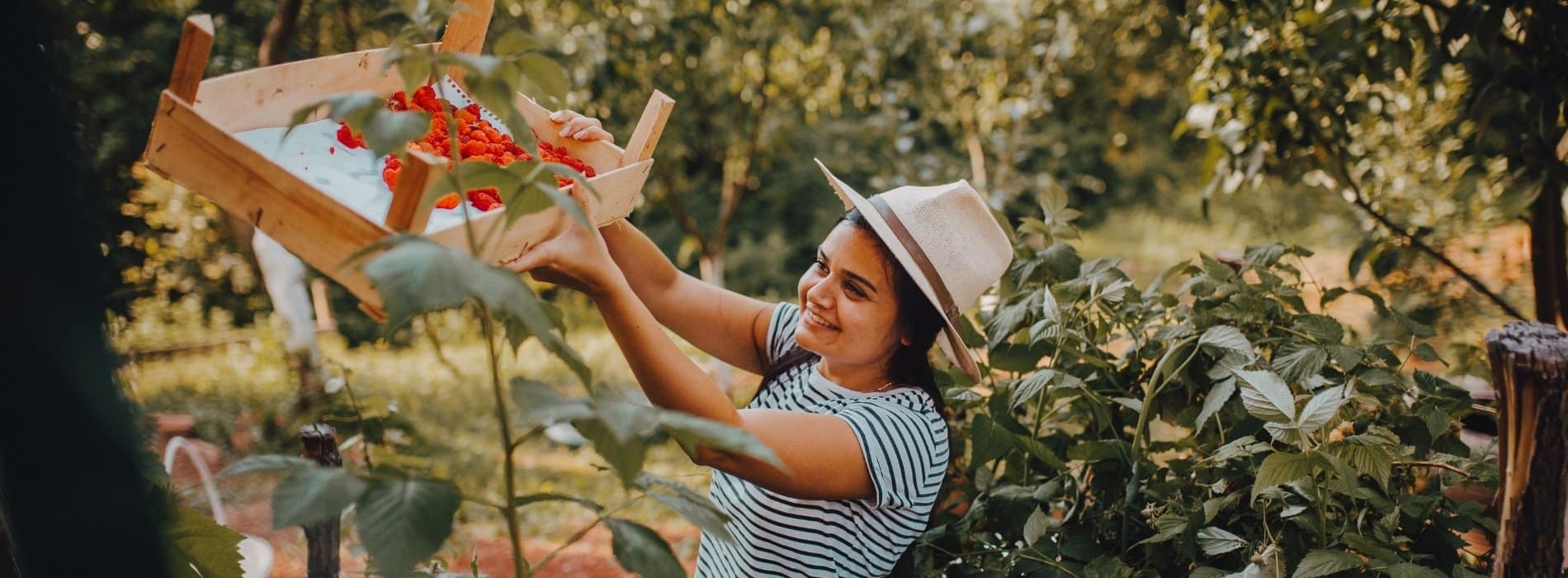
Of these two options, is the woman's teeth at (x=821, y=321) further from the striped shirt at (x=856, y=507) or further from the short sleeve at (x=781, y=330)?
the short sleeve at (x=781, y=330)

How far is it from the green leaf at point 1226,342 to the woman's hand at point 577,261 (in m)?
1.04

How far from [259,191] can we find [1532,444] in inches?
57.8

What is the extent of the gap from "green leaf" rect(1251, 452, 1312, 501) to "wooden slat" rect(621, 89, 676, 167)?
972 millimetres

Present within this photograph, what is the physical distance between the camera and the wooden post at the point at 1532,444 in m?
1.19

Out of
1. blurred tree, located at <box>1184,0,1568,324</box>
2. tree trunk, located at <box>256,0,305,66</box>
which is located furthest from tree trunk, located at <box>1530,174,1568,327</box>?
tree trunk, located at <box>256,0,305,66</box>

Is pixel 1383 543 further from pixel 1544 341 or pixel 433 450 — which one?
pixel 433 450

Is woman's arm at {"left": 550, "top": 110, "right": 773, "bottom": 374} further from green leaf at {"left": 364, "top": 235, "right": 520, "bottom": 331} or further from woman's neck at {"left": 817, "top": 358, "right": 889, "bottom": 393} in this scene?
green leaf at {"left": 364, "top": 235, "right": 520, "bottom": 331}

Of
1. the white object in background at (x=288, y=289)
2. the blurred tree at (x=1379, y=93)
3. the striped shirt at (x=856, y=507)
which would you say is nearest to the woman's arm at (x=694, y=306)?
the striped shirt at (x=856, y=507)

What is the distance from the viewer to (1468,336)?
245 inches

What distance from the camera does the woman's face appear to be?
1.66 m

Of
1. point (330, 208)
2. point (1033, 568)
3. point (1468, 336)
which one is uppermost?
point (330, 208)

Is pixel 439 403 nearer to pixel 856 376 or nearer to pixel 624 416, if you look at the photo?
pixel 856 376

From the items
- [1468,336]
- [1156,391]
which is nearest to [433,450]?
[1156,391]

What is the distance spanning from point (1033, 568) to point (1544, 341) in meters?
0.83
